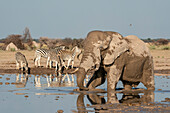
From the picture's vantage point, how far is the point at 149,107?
984 centimetres

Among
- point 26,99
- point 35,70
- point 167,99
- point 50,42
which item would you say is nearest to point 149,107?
point 167,99

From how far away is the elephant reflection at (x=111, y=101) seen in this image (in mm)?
9828

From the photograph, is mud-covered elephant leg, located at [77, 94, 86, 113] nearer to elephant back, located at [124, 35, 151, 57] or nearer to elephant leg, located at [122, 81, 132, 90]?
elephant leg, located at [122, 81, 132, 90]

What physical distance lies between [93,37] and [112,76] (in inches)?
56.3

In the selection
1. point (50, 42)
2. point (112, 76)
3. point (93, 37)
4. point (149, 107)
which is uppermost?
point (50, 42)

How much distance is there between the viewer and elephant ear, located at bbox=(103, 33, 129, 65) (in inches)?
488

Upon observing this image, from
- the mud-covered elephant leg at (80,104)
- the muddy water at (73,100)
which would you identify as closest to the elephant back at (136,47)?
the muddy water at (73,100)

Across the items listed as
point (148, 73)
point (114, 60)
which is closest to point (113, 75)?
point (114, 60)

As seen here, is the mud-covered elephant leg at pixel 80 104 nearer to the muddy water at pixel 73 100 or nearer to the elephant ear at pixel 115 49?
the muddy water at pixel 73 100

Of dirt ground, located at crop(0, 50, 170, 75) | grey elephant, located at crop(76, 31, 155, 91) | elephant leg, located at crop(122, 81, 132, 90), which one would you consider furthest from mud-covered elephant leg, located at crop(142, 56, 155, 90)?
dirt ground, located at crop(0, 50, 170, 75)

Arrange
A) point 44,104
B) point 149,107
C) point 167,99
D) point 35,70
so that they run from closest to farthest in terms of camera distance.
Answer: point 149,107, point 44,104, point 167,99, point 35,70

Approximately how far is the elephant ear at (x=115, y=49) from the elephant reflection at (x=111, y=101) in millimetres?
1146

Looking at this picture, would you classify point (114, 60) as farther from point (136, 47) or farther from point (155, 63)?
point (155, 63)

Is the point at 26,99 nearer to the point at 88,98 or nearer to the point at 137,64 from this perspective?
the point at 88,98
